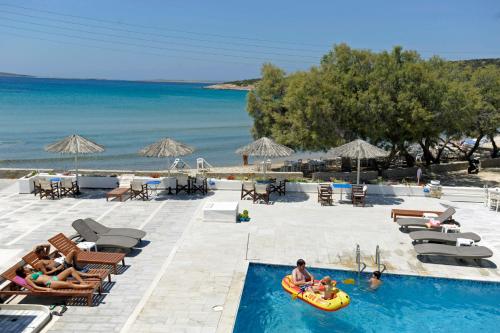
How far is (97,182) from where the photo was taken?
19.1 m

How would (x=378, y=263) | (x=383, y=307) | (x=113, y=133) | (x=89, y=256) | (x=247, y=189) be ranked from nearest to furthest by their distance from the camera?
(x=383, y=307) → (x=89, y=256) → (x=378, y=263) → (x=247, y=189) → (x=113, y=133)

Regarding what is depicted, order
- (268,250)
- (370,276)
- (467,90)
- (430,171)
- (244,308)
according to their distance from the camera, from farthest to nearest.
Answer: (430,171) < (467,90) < (268,250) < (370,276) < (244,308)

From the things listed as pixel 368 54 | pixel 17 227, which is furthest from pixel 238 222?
pixel 368 54

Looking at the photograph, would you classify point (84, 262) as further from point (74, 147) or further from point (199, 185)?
point (199, 185)

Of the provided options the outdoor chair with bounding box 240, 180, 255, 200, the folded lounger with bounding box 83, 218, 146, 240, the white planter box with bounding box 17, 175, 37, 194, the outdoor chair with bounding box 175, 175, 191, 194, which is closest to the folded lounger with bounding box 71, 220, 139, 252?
the folded lounger with bounding box 83, 218, 146, 240

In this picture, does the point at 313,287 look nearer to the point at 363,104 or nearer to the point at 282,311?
the point at 282,311

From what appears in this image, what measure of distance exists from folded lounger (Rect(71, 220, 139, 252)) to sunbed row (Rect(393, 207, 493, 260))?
7919 mm

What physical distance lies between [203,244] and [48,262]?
428 cm

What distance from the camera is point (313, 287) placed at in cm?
974

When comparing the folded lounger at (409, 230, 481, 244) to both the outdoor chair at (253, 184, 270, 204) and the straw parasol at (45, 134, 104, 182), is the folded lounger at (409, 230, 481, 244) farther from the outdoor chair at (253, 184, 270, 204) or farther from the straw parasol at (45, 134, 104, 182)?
the straw parasol at (45, 134, 104, 182)

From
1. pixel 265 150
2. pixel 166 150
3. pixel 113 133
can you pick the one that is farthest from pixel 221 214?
pixel 113 133

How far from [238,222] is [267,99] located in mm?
18204

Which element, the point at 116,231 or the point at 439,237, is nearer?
the point at 439,237

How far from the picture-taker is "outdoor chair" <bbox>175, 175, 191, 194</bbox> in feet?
60.7
